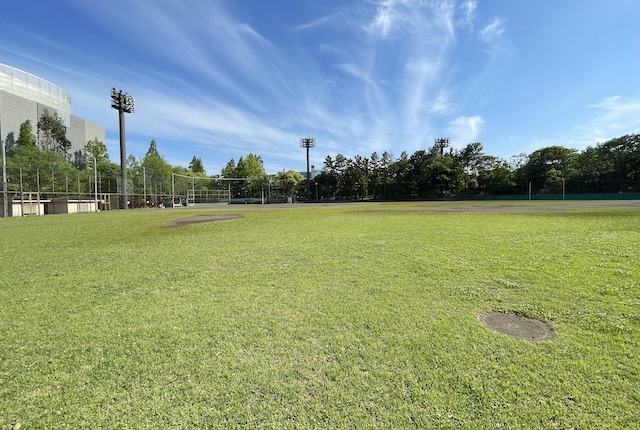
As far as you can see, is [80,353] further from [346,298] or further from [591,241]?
[591,241]

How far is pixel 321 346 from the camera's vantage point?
269 centimetres

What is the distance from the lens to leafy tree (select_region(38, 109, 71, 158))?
4625 cm

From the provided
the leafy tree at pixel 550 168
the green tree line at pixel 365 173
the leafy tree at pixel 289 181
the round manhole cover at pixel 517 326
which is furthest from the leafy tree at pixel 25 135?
the leafy tree at pixel 550 168

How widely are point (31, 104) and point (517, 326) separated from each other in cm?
6440

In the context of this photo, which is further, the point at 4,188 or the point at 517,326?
the point at 4,188

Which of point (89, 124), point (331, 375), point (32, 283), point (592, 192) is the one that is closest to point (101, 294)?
point (32, 283)

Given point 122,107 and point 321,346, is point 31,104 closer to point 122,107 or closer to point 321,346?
point 122,107

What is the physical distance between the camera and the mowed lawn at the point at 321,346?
191 cm

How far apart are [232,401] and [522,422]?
1.83 metres

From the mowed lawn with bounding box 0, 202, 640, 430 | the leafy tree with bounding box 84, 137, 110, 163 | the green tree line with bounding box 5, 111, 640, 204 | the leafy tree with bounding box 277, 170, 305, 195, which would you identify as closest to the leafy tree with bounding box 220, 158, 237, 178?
the green tree line with bounding box 5, 111, 640, 204

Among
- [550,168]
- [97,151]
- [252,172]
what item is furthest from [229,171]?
[550,168]

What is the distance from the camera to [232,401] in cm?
201

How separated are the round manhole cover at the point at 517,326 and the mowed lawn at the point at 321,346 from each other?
0.36ft

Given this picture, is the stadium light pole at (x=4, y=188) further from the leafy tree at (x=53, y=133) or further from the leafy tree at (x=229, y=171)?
the leafy tree at (x=229, y=171)
